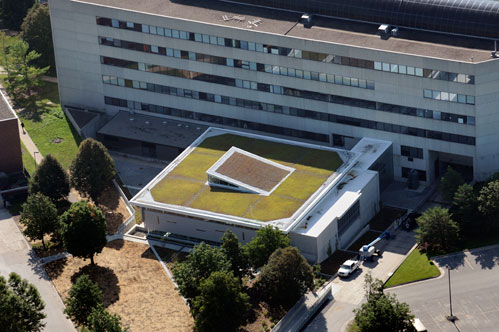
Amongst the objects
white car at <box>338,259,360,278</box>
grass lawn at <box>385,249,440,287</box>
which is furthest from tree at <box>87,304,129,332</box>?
grass lawn at <box>385,249,440,287</box>

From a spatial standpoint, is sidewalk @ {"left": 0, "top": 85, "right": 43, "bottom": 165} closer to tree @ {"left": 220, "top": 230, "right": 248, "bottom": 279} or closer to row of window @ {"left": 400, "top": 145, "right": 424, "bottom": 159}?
tree @ {"left": 220, "top": 230, "right": 248, "bottom": 279}

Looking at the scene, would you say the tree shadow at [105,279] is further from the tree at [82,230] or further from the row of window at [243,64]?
the row of window at [243,64]

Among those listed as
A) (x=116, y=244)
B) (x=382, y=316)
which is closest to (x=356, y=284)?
(x=382, y=316)

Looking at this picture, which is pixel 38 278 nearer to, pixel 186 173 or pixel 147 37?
pixel 186 173

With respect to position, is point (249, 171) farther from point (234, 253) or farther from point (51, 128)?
point (51, 128)

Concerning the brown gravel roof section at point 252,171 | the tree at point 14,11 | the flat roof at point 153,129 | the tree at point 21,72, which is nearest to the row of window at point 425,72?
the brown gravel roof section at point 252,171
